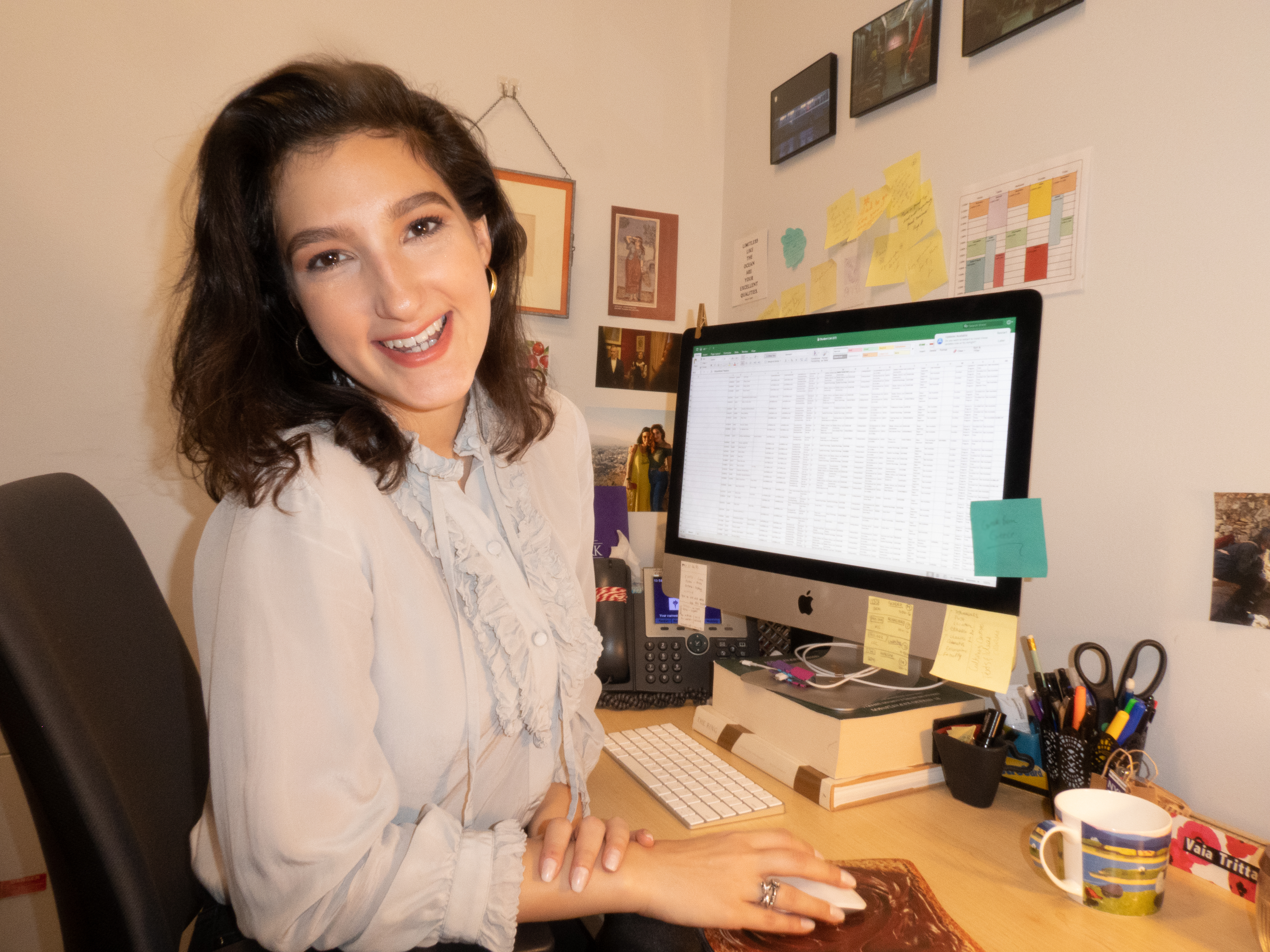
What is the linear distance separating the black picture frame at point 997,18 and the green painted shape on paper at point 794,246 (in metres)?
0.40

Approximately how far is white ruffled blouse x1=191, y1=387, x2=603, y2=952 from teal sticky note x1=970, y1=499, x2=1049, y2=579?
456 millimetres

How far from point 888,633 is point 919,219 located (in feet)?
2.09

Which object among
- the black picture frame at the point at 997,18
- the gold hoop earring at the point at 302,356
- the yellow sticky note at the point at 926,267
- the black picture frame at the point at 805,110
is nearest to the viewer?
the gold hoop earring at the point at 302,356

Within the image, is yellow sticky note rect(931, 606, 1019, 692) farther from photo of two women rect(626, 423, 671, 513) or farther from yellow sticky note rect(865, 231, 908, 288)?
photo of two women rect(626, 423, 671, 513)

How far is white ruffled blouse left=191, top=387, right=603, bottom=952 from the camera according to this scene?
592 millimetres

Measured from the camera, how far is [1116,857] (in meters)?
0.63

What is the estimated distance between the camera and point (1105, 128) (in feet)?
2.91

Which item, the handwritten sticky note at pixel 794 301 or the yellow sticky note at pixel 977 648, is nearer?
the yellow sticky note at pixel 977 648

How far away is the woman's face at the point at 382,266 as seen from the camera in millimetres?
743

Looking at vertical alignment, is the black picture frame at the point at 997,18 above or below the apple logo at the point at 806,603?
above

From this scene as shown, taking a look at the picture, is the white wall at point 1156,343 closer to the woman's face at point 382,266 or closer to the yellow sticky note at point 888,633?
the yellow sticky note at point 888,633

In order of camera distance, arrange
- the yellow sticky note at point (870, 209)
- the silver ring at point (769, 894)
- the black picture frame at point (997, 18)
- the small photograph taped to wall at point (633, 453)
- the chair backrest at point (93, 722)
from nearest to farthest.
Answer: the chair backrest at point (93, 722)
the silver ring at point (769, 894)
the black picture frame at point (997, 18)
the yellow sticky note at point (870, 209)
the small photograph taped to wall at point (633, 453)

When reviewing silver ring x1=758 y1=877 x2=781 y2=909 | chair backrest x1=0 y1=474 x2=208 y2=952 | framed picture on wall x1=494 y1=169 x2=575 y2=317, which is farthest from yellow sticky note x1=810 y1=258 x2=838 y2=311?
chair backrest x1=0 y1=474 x2=208 y2=952

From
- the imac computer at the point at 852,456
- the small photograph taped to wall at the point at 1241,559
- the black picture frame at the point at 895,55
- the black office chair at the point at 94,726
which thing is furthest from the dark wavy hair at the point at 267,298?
the small photograph taped to wall at the point at 1241,559
